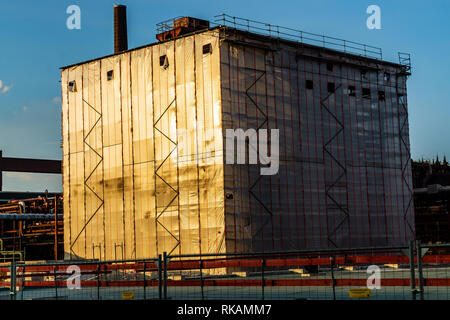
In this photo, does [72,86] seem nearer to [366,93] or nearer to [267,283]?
[366,93]

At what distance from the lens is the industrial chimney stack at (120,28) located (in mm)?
55531

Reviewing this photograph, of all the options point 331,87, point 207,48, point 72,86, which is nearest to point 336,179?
point 331,87

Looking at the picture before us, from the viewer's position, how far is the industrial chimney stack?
55531 millimetres

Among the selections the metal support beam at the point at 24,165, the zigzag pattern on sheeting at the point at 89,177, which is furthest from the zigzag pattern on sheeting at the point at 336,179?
the metal support beam at the point at 24,165

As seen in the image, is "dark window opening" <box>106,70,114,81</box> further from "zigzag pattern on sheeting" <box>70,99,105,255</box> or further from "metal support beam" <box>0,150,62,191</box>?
"metal support beam" <box>0,150,62,191</box>

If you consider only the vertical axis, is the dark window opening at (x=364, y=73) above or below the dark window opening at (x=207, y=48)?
below

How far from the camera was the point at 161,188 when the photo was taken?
4147 cm

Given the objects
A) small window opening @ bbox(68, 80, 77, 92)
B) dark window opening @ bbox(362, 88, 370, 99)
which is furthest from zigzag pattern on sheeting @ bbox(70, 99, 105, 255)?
dark window opening @ bbox(362, 88, 370, 99)

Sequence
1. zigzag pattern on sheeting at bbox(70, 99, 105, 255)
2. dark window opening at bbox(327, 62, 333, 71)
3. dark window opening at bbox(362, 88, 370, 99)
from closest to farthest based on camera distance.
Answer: dark window opening at bbox(327, 62, 333, 71) → zigzag pattern on sheeting at bbox(70, 99, 105, 255) → dark window opening at bbox(362, 88, 370, 99)

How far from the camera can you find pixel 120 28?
185 ft

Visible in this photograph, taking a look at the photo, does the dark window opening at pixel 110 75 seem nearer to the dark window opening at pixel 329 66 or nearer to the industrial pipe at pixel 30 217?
the dark window opening at pixel 329 66
